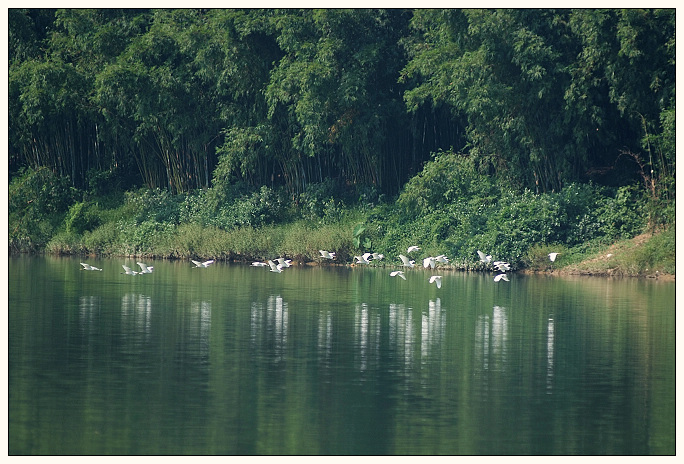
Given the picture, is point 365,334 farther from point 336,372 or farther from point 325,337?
point 336,372

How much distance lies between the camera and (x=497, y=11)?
29.4 meters

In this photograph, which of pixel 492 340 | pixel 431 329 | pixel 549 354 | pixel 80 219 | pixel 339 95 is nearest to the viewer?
pixel 549 354

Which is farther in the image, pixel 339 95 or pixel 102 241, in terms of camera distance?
pixel 102 241

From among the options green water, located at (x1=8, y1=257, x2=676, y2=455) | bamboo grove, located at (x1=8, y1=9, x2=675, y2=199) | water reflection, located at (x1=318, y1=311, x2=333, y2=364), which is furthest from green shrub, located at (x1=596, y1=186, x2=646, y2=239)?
water reflection, located at (x1=318, y1=311, x2=333, y2=364)

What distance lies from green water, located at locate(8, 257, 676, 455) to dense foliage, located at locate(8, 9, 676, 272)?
841cm

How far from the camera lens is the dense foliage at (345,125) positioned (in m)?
29.5

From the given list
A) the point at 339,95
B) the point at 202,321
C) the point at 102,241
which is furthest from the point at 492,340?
the point at 102,241

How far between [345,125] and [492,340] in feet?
61.3

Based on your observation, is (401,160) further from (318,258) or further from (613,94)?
(613,94)

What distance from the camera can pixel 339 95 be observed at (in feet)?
109

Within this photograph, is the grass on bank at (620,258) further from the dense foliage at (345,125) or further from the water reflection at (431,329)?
the water reflection at (431,329)

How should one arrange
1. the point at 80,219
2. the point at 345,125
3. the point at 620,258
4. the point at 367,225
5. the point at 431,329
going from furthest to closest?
1. the point at 80,219
2. the point at 345,125
3. the point at 367,225
4. the point at 620,258
5. the point at 431,329

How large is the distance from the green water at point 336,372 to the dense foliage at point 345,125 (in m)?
8.41

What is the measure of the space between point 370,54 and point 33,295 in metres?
15.7
